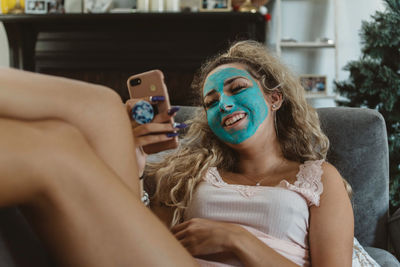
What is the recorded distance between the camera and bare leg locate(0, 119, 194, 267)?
637 millimetres

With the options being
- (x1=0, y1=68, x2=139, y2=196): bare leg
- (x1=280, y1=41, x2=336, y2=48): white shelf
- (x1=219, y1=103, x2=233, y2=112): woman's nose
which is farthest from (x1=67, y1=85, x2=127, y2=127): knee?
(x1=280, y1=41, x2=336, y2=48): white shelf

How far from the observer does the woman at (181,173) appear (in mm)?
680

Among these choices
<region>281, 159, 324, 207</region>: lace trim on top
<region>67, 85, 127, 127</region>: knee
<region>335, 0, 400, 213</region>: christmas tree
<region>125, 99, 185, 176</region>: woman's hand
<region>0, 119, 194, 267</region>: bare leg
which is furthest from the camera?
<region>335, 0, 400, 213</region>: christmas tree

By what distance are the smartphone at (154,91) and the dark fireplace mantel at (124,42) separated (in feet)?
7.64

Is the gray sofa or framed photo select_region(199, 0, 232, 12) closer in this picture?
the gray sofa

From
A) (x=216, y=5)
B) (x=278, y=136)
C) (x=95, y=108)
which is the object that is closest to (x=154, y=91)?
(x=95, y=108)

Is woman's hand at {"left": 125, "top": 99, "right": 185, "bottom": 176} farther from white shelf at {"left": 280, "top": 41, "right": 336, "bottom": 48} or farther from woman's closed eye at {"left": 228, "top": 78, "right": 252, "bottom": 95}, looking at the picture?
white shelf at {"left": 280, "top": 41, "right": 336, "bottom": 48}

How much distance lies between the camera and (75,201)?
0.69 m

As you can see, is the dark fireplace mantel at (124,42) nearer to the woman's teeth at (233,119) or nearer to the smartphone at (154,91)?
the woman's teeth at (233,119)

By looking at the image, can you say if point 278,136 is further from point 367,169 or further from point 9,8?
point 9,8

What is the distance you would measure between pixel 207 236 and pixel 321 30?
2905 mm

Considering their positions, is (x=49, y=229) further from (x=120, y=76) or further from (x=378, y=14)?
(x=120, y=76)

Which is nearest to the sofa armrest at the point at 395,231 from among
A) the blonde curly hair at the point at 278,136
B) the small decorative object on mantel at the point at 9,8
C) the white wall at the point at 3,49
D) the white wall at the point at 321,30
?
the blonde curly hair at the point at 278,136

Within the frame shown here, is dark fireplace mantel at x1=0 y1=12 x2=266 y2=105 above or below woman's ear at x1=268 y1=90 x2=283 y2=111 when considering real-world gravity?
above
